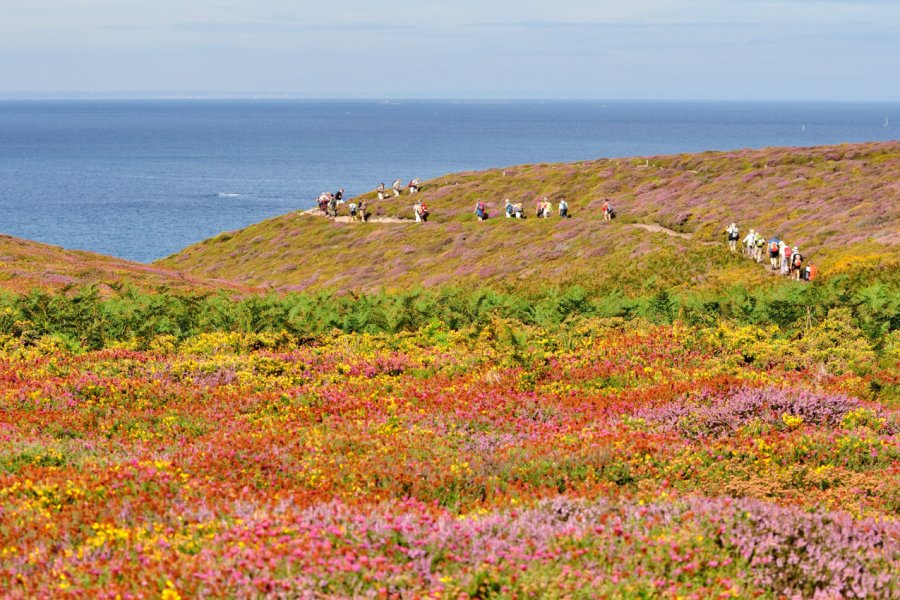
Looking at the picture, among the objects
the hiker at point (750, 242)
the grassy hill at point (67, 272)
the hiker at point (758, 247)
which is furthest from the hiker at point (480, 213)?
the hiker at point (758, 247)

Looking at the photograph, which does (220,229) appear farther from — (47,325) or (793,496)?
(793,496)

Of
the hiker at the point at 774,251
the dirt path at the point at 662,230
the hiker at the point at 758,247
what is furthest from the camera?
the dirt path at the point at 662,230

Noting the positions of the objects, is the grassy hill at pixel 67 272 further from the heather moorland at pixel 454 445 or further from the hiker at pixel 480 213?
the hiker at pixel 480 213

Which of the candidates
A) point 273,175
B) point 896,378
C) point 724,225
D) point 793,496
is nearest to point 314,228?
point 724,225

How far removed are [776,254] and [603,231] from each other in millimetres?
17037

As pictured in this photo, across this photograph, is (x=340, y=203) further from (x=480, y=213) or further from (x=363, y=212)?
(x=480, y=213)

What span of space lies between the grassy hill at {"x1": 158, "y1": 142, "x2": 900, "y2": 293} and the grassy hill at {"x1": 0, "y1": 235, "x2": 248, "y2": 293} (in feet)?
36.9

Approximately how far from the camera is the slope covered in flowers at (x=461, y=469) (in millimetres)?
8242

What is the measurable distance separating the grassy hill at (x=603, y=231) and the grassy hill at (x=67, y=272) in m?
11.2

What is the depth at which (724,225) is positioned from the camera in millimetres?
55094

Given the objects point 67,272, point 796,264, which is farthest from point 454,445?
point 67,272

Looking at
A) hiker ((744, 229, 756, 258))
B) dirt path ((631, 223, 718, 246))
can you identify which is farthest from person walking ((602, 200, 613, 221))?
hiker ((744, 229, 756, 258))

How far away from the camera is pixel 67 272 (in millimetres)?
43875

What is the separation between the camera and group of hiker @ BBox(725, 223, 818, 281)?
39.8 meters
